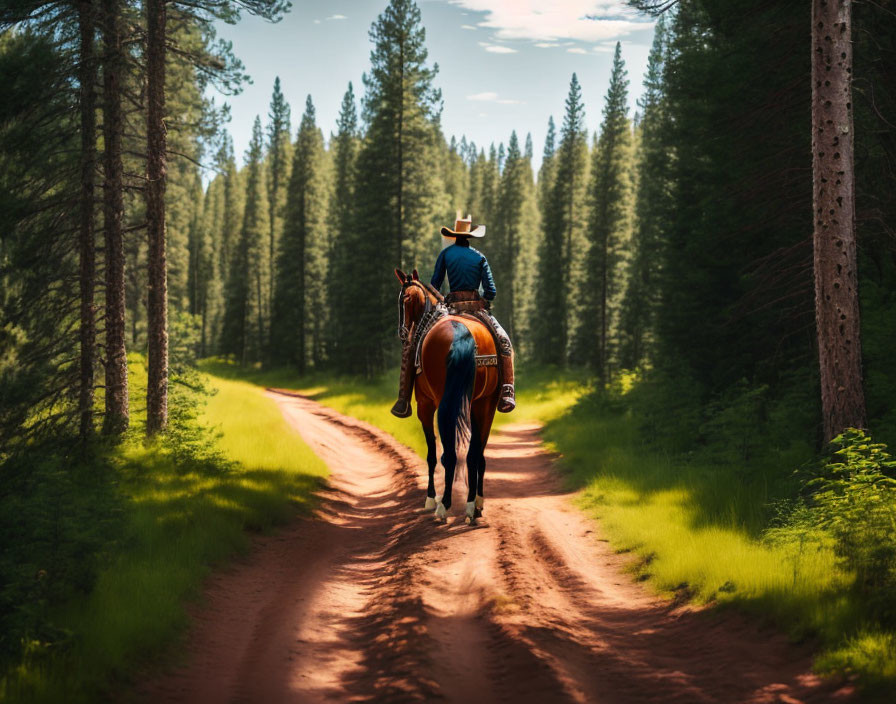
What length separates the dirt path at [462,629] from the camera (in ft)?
17.8

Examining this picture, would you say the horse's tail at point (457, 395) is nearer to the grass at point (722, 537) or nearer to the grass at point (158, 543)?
the grass at point (722, 537)

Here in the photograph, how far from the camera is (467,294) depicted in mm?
10797

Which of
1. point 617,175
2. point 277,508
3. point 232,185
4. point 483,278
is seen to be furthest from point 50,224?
point 232,185

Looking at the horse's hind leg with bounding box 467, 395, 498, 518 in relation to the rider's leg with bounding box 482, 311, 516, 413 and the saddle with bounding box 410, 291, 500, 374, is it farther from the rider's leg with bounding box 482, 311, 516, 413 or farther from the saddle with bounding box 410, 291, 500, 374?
the saddle with bounding box 410, 291, 500, 374

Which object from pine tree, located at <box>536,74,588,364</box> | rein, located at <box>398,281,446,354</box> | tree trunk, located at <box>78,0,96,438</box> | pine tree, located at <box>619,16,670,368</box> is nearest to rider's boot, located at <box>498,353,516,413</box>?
rein, located at <box>398,281,446,354</box>

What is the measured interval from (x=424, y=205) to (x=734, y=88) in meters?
21.2

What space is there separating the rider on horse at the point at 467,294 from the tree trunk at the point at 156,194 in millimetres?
6104

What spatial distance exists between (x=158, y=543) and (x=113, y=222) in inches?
313

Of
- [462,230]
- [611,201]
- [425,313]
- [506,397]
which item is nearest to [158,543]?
[425,313]

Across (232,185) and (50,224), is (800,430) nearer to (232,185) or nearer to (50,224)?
(50,224)

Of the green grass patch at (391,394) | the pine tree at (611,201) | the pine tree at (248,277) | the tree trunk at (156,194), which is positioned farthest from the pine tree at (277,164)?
the tree trunk at (156,194)

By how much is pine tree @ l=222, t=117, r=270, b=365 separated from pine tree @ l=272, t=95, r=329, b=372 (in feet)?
33.2

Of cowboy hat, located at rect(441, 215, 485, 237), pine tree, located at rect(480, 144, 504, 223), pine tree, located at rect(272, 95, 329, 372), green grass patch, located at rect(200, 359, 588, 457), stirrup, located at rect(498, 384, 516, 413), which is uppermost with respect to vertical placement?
pine tree, located at rect(480, 144, 504, 223)

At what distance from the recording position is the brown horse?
384 inches
